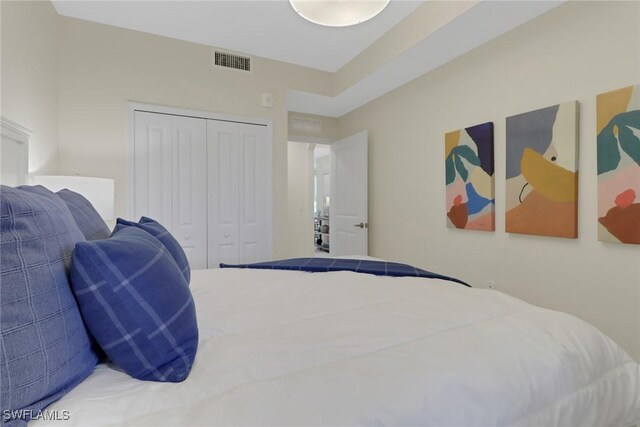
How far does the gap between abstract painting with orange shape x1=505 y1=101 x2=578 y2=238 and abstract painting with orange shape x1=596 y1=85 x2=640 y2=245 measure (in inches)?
5.5

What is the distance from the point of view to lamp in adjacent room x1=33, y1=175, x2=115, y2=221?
184cm

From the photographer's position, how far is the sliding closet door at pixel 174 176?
2795 mm

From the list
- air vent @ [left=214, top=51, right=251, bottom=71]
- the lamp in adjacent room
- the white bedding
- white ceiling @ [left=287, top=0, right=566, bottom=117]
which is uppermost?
air vent @ [left=214, top=51, right=251, bottom=71]

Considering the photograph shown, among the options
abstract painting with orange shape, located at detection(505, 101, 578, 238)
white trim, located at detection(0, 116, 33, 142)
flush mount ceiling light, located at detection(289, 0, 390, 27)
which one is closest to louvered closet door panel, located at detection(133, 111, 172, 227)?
white trim, located at detection(0, 116, 33, 142)

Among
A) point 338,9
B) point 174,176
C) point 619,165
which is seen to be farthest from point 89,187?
point 619,165

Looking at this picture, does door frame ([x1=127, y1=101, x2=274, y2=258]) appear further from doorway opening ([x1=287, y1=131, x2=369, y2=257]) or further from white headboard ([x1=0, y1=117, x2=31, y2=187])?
doorway opening ([x1=287, y1=131, x2=369, y2=257])

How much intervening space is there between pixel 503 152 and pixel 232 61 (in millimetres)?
2662

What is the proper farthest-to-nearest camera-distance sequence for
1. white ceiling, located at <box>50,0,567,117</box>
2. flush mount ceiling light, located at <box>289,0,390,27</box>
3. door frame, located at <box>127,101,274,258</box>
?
door frame, located at <box>127,101,274,258</box> → white ceiling, located at <box>50,0,567,117</box> → flush mount ceiling light, located at <box>289,0,390,27</box>

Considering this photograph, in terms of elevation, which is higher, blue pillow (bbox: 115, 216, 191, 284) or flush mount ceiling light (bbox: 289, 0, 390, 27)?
flush mount ceiling light (bbox: 289, 0, 390, 27)

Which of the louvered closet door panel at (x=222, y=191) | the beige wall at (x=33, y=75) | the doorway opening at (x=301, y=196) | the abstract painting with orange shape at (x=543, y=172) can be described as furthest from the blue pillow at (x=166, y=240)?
the doorway opening at (x=301, y=196)

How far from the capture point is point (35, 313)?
59 centimetres

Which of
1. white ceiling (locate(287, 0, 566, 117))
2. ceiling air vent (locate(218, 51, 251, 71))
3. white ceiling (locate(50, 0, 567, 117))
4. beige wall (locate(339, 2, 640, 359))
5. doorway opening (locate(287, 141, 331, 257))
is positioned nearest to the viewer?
beige wall (locate(339, 2, 640, 359))

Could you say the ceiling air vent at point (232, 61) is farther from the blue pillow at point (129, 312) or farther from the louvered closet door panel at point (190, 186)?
the blue pillow at point (129, 312)

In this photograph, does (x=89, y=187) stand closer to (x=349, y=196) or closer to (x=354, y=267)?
(x=354, y=267)
